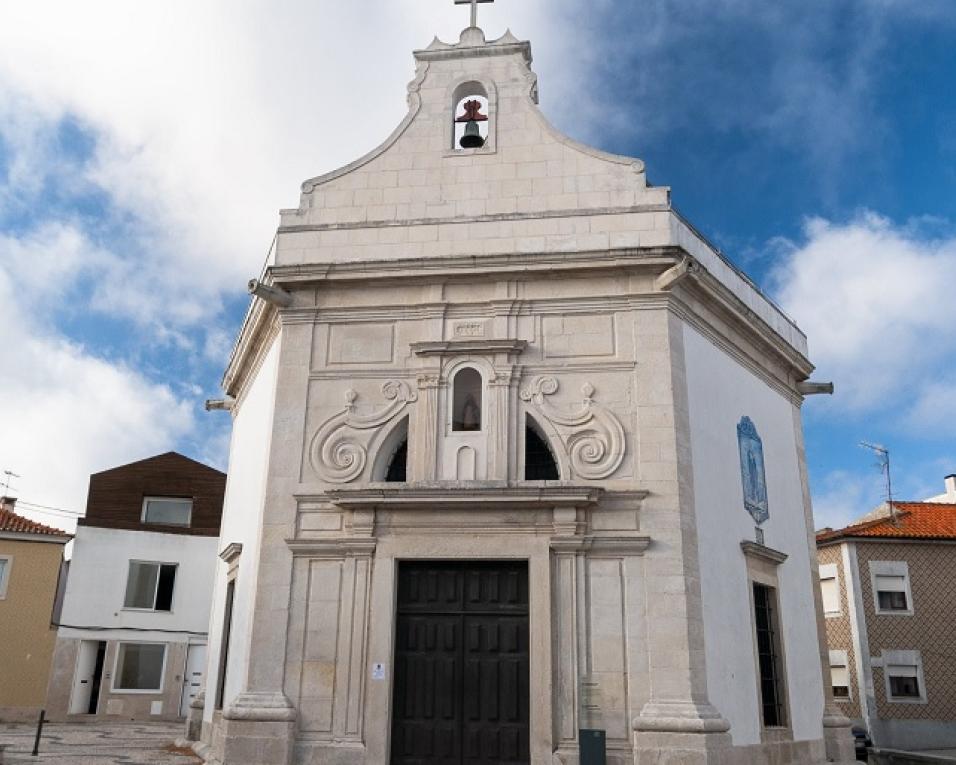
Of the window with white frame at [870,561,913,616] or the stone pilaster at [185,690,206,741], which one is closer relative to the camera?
the stone pilaster at [185,690,206,741]

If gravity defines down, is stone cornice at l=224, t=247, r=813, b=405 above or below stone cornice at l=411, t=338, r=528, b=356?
above

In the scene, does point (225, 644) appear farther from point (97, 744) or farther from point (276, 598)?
point (97, 744)

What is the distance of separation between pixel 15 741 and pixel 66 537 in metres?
11.0

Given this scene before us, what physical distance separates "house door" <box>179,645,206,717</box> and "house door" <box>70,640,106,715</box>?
7.78ft

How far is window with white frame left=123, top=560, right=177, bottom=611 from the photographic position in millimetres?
28500

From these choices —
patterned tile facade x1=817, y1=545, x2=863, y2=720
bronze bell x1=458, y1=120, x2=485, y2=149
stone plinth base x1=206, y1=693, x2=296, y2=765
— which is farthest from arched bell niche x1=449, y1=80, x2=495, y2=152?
patterned tile facade x1=817, y1=545, x2=863, y2=720

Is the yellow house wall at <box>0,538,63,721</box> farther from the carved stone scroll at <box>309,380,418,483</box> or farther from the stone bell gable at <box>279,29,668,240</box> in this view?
the carved stone scroll at <box>309,380,418,483</box>

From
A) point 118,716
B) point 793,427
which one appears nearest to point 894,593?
point 793,427

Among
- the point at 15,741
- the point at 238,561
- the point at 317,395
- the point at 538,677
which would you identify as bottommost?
the point at 15,741

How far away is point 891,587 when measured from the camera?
2755 centimetres

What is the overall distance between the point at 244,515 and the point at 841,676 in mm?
19625

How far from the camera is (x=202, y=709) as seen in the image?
17156 mm

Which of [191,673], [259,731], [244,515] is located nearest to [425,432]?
[244,515]

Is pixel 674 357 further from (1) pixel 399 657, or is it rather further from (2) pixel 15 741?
(2) pixel 15 741
